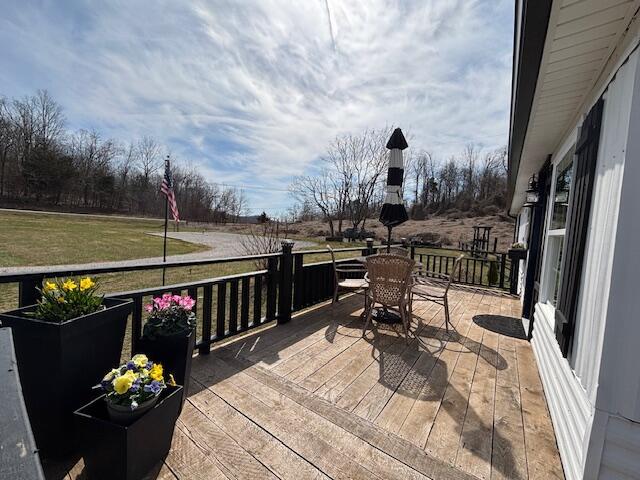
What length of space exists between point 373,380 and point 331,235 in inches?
733

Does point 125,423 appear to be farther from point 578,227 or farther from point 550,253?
point 550,253

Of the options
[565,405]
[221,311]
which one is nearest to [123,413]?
[221,311]

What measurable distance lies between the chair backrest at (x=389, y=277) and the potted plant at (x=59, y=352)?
235 cm

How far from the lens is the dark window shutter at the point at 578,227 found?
5.35 ft

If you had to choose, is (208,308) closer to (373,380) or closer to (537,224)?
(373,380)

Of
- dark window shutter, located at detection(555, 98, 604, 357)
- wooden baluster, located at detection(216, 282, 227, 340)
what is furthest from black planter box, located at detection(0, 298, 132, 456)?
dark window shutter, located at detection(555, 98, 604, 357)

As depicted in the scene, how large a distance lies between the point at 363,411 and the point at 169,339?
51.9 inches

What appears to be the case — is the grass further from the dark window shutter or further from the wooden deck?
the dark window shutter

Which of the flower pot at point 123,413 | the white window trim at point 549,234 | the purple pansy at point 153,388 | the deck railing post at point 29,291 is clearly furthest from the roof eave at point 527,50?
the deck railing post at point 29,291

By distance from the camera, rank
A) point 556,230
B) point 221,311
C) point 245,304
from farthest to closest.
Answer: point 245,304, point 556,230, point 221,311

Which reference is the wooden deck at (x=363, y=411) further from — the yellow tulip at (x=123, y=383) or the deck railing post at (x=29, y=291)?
the deck railing post at (x=29, y=291)

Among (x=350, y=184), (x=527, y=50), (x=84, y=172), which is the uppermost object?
(x=84, y=172)

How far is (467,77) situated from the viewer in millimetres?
4418

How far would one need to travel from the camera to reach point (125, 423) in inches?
48.6
